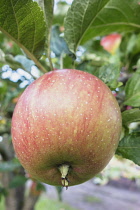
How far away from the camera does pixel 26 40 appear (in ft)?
2.33

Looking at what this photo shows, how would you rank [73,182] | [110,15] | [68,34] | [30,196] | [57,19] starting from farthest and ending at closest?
1. [30,196]
2. [57,19]
3. [110,15]
4. [68,34]
5. [73,182]

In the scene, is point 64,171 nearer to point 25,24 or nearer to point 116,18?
point 25,24

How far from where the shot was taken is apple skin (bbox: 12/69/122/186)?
0.55m

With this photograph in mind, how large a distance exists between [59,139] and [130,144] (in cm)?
26

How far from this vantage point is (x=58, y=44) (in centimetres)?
98

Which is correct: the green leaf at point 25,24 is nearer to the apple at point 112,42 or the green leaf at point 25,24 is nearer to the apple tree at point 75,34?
the apple tree at point 75,34

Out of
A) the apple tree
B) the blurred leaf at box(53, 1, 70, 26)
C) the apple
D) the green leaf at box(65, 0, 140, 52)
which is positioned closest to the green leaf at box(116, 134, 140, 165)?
the apple tree

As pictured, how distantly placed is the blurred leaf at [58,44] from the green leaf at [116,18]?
0.07 m

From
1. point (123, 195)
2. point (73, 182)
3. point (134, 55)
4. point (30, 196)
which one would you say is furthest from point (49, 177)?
point (123, 195)

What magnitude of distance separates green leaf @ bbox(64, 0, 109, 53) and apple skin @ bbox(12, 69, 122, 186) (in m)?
0.19

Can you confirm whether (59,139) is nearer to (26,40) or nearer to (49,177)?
(49,177)

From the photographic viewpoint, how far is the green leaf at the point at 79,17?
708mm

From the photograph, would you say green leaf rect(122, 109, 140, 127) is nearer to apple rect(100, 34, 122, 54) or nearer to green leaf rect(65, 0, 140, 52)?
green leaf rect(65, 0, 140, 52)

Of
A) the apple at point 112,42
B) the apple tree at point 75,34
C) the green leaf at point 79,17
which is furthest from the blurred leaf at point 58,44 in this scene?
the apple at point 112,42
